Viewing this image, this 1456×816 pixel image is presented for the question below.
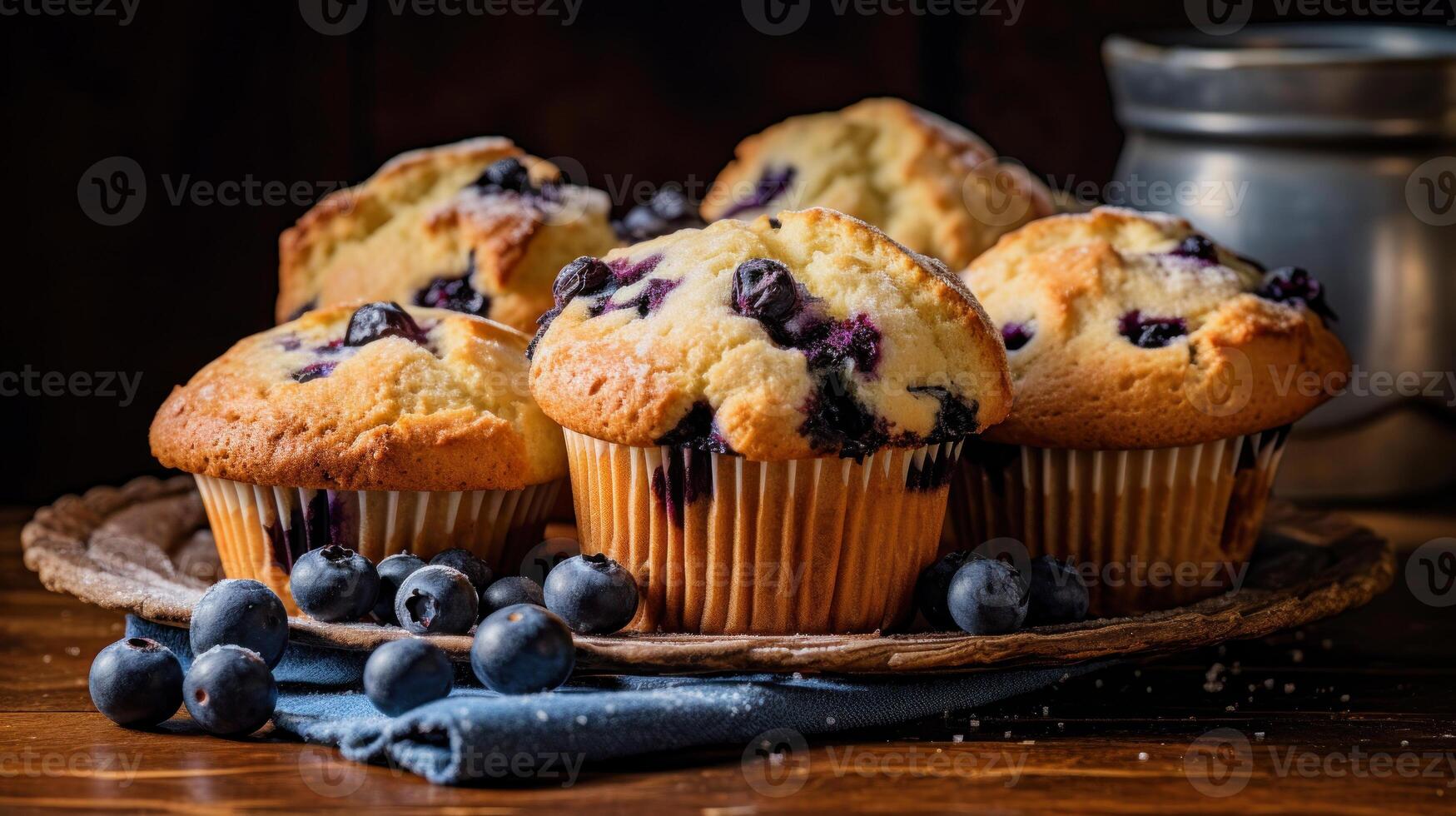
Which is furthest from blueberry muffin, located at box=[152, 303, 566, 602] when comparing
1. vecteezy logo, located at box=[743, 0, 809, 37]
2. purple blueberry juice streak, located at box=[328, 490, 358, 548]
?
vecteezy logo, located at box=[743, 0, 809, 37]

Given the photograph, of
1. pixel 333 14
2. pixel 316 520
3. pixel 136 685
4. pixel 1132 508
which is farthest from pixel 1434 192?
pixel 136 685

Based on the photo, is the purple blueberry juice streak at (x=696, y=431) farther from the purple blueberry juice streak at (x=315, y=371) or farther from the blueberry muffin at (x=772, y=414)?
the purple blueberry juice streak at (x=315, y=371)

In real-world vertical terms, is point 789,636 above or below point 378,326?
below

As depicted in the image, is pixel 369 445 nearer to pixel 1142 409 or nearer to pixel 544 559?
pixel 544 559

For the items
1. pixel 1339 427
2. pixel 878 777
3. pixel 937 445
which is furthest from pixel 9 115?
pixel 1339 427

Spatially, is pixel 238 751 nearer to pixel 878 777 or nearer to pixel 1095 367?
pixel 878 777

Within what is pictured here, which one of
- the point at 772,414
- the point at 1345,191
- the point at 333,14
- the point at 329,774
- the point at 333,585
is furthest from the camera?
the point at 333,14

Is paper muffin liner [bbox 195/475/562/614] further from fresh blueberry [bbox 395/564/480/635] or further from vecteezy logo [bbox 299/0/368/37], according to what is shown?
vecteezy logo [bbox 299/0/368/37]
